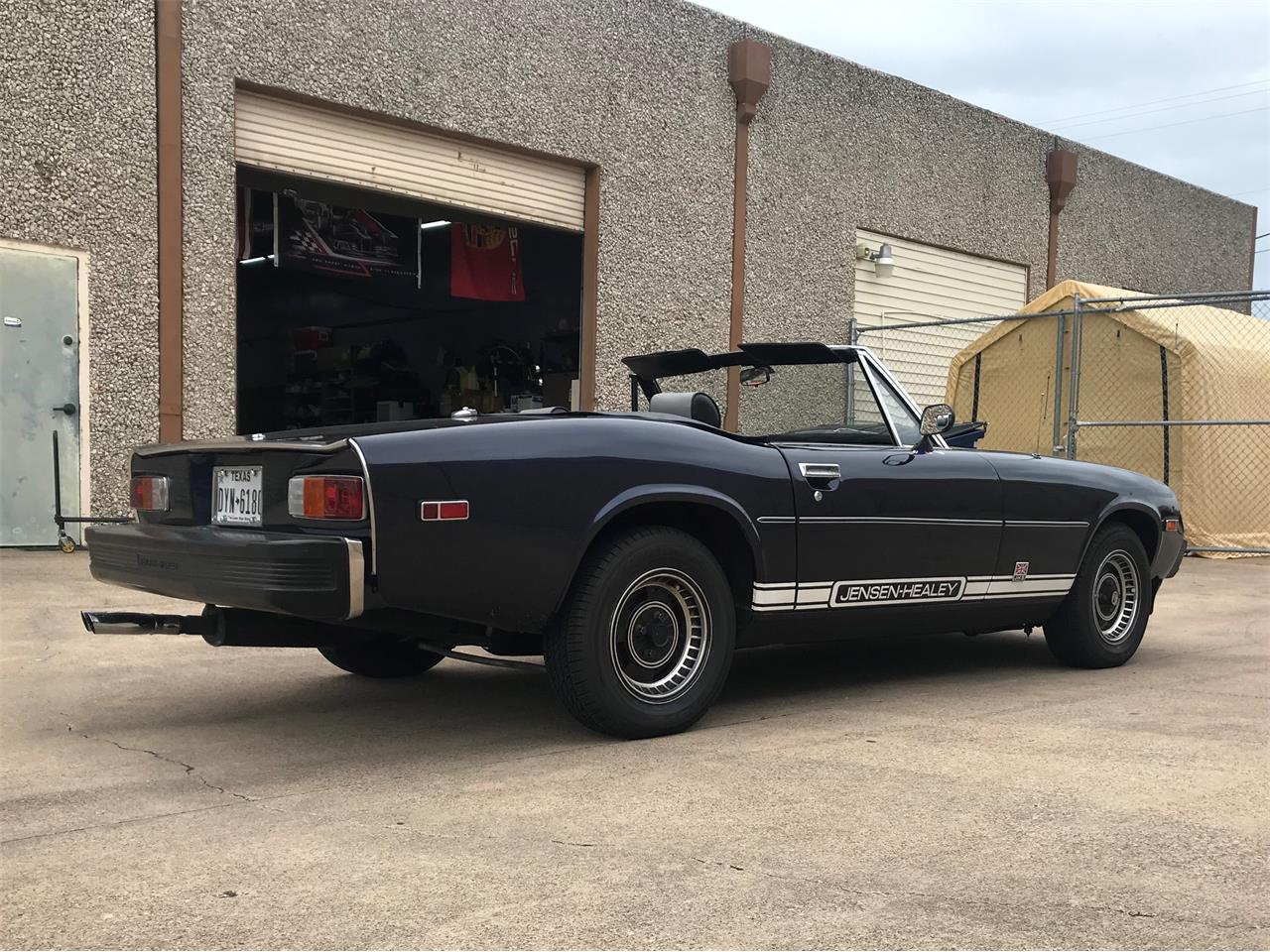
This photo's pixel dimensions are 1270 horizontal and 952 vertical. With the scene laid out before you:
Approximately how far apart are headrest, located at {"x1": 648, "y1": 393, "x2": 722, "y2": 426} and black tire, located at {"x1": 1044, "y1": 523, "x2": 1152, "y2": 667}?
2036 mm

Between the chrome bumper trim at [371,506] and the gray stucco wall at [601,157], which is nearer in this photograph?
the chrome bumper trim at [371,506]

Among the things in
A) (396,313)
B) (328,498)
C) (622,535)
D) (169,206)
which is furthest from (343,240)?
(328,498)

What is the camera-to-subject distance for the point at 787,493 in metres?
4.60

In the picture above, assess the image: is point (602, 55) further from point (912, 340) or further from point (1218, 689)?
point (1218, 689)

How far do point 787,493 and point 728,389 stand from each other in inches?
41.5

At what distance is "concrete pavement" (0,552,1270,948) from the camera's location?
2609mm

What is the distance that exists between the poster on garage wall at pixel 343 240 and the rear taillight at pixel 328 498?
28.6 feet

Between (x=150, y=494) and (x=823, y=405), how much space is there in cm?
257

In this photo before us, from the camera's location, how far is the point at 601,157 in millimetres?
12719

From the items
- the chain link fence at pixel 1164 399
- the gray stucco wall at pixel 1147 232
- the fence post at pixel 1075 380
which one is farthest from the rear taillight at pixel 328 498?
the gray stucco wall at pixel 1147 232

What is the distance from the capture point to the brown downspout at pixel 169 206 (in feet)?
31.2

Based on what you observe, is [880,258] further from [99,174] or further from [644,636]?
[644,636]

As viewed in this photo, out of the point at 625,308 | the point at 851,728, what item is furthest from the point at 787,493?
the point at 625,308

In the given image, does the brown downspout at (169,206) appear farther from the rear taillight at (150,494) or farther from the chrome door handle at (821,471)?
the chrome door handle at (821,471)
